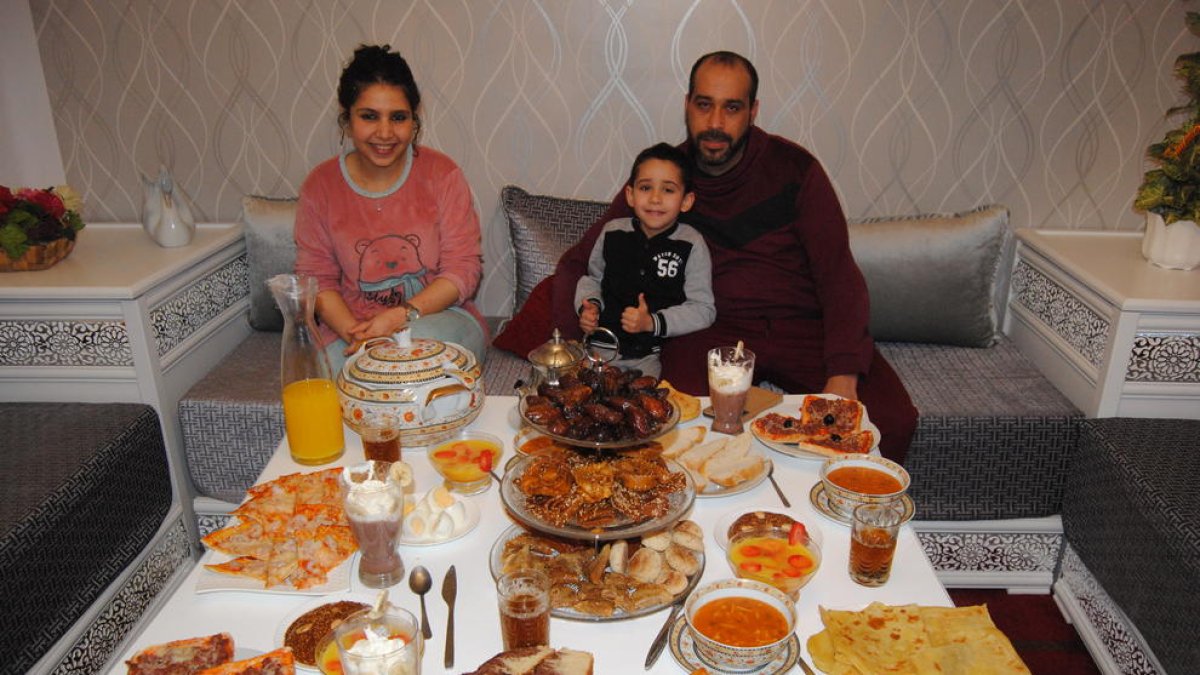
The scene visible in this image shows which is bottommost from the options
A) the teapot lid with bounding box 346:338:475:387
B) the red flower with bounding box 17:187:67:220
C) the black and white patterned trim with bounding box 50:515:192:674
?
the black and white patterned trim with bounding box 50:515:192:674

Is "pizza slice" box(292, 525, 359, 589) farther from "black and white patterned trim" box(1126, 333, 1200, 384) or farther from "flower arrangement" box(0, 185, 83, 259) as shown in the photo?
"black and white patterned trim" box(1126, 333, 1200, 384)

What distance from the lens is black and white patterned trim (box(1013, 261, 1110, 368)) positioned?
8.34 feet

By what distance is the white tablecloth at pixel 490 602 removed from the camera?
128cm

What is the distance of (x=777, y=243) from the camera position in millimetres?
2693

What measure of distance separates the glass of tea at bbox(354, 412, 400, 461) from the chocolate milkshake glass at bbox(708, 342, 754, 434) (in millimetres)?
695

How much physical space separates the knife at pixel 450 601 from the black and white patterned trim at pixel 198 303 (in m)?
1.67

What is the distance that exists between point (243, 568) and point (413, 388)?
0.51 meters

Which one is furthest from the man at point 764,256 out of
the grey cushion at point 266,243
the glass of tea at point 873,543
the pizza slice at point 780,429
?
the glass of tea at point 873,543

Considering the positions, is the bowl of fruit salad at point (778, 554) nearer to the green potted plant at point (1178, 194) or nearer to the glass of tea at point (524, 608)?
the glass of tea at point (524, 608)

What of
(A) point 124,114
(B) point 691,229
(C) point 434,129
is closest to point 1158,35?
(B) point 691,229

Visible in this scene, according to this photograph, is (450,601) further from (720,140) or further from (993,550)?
(993,550)

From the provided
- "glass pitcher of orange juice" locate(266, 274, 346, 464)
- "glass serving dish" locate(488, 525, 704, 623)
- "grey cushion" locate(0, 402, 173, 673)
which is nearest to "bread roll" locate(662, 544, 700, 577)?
"glass serving dish" locate(488, 525, 704, 623)

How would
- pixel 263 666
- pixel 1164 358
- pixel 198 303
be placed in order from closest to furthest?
pixel 263 666 → pixel 1164 358 → pixel 198 303

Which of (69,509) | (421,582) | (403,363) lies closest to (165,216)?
(69,509)
